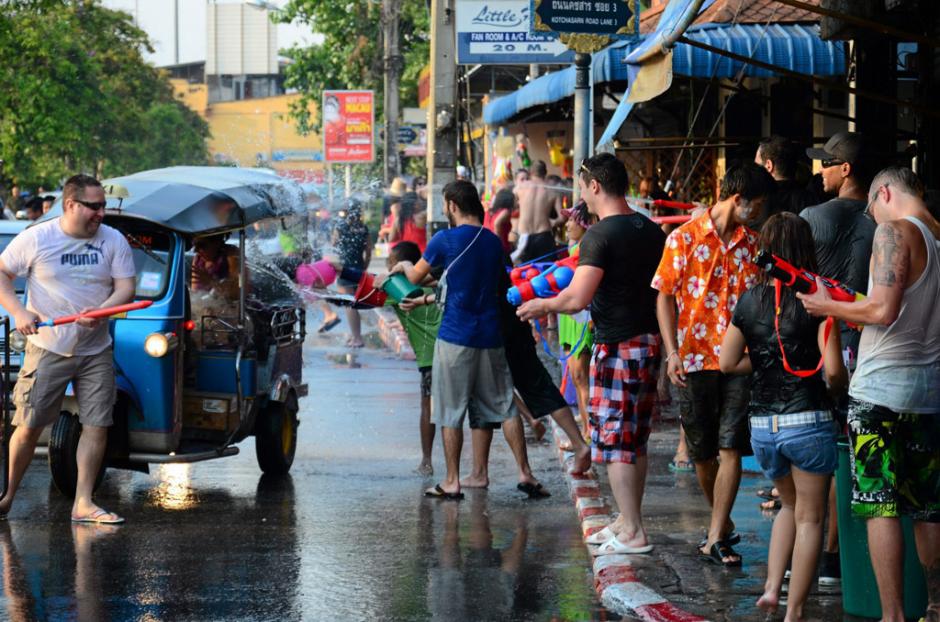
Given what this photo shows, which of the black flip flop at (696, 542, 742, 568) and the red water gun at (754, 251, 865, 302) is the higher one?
the red water gun at (754, 251, 865, 302)

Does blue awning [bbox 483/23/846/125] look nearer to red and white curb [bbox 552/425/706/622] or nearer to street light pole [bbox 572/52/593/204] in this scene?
street light pole [bbox 572/52/593/204]

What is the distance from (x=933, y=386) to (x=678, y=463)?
15.3 feet

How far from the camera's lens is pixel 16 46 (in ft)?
109

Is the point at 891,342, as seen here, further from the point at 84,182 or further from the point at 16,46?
the point at 16,46

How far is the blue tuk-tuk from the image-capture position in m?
9.30

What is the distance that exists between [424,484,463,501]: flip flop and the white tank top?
4111 mm

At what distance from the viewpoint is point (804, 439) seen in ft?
20.6

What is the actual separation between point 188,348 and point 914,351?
212 inches

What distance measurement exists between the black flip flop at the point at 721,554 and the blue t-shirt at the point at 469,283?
95.9 inches

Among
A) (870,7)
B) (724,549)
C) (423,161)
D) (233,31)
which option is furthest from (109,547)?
(233,31)

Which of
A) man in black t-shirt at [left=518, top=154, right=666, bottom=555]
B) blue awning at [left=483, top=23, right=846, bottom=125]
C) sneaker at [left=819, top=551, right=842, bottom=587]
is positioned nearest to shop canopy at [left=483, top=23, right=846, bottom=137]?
blue awning at [left=483, top=23, right=846, bottom=125]

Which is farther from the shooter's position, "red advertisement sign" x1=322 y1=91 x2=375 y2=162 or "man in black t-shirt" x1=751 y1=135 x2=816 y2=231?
"red advertisement sign" x1=322 y1=91 x2=375 y2=162

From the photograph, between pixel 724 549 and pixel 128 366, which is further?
pixel 128 366

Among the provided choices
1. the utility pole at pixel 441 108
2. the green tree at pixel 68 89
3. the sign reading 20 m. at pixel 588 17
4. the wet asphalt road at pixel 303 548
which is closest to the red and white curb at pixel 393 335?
the utility pole at pixel 441 108
